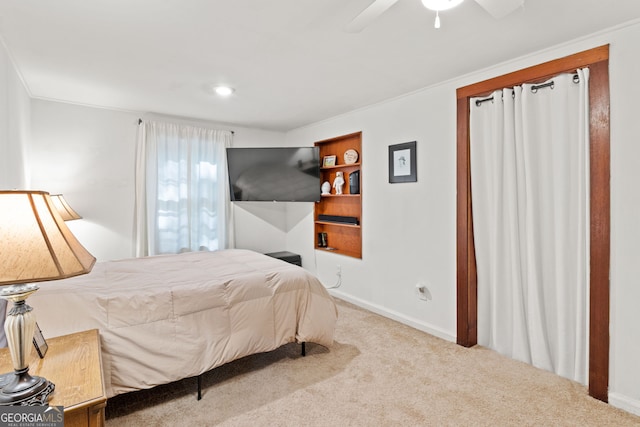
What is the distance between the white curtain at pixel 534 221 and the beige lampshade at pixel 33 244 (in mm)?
2780

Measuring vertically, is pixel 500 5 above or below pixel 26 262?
above

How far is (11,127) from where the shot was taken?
2451mm

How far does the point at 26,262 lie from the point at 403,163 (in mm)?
3056

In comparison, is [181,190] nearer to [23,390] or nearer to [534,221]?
[23,390]

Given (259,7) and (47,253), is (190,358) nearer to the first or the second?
(47,253)

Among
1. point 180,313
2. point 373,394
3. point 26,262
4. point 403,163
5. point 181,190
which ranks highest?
point 403,163

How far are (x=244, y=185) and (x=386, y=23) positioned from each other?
2949 mm

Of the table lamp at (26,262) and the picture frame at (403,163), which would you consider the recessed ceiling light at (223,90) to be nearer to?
the picture frame at (403,163)

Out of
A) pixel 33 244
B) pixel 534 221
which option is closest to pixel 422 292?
pixel 534 221

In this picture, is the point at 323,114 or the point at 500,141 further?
the point at 323,114

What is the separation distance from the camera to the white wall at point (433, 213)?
6.69 feet

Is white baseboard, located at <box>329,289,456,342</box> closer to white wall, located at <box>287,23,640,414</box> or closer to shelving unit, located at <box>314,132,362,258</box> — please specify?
white wall, located at <box>287,23,640,414</box>

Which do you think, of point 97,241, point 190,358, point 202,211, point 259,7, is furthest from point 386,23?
point 97,241

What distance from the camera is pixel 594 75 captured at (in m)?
2.15
